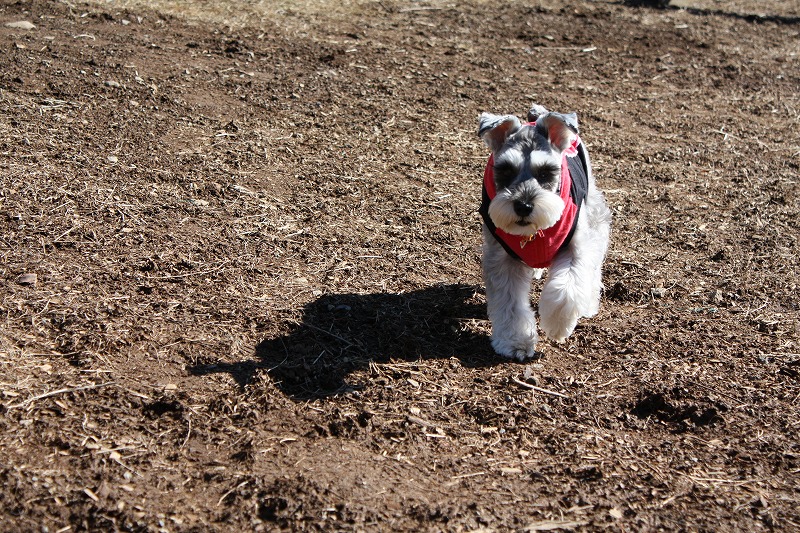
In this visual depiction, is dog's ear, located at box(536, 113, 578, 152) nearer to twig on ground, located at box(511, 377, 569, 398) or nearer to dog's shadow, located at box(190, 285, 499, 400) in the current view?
dog's shadow, located at box(190, 285, 499, 400)

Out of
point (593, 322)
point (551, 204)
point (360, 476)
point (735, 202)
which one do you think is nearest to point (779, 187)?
point (735, 202)

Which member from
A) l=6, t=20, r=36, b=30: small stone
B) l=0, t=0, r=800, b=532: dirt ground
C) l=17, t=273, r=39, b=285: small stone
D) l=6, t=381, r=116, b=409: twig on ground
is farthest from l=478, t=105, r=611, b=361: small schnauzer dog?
l=6, t=20, r=36, b=30: small stone

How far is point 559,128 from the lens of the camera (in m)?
5.89

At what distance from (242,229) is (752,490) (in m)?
4.25

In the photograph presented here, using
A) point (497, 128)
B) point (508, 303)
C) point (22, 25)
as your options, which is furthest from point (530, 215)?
point (22, 25)

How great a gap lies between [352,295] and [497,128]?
1.55m

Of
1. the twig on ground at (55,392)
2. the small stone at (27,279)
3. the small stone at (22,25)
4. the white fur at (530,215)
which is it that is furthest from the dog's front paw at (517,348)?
the small stone at (22,25)

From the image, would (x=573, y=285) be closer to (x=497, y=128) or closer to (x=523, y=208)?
(x=523, y=208)

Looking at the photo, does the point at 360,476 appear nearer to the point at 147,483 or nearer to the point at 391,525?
the point at 391,525

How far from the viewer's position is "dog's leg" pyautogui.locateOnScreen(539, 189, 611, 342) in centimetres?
564

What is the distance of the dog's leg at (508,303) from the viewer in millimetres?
5793

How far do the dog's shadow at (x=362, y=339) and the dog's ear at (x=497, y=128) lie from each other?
1.18 m

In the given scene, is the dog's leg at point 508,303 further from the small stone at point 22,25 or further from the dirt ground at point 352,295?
the small stone at point 22,25

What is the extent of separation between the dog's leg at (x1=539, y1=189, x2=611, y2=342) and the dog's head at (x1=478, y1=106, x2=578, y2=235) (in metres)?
0.40
